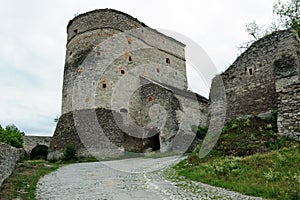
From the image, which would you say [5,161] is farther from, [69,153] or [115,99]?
[115,99]

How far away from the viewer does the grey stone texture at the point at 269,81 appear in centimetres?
1146

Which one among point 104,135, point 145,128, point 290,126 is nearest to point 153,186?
point 290,126

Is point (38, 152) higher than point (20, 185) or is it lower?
higher

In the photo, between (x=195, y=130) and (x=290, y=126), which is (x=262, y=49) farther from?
(x=195, y=130)

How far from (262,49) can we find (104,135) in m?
12.1

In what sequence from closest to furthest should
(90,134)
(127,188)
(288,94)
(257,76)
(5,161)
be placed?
(127,188) < (5,161) < (288,94) < (257,76) < (90,134)

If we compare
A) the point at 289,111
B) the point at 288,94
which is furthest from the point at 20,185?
the point at 288,94

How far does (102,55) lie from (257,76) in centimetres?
1371

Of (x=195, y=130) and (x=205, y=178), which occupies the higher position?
(x=195, y=130)

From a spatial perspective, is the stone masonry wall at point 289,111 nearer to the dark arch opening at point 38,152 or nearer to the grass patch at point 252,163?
the grass patch at point 252,163

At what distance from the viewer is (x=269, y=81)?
1315cm

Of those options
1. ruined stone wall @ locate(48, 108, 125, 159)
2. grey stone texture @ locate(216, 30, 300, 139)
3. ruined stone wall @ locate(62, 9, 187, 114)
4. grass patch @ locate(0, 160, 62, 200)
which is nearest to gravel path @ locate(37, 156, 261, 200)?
grass patch @ locate(0, 160, 62, 200)

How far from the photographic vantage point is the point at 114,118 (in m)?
22.4

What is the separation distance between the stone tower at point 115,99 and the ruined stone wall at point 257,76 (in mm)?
7295
